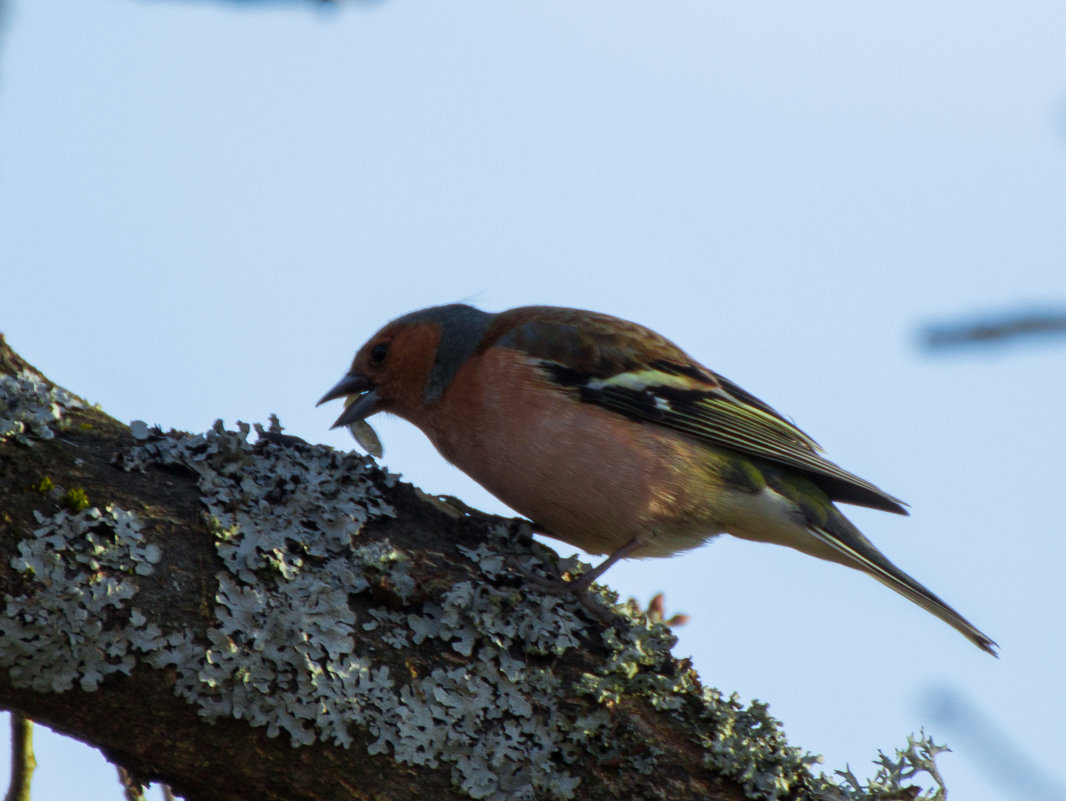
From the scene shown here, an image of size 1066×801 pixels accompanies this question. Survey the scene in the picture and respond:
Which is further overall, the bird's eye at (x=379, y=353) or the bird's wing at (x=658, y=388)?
the bird's eye at (x=379, y=353)

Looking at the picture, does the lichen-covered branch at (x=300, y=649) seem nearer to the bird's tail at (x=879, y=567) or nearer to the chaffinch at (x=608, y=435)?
the chaffinch at (x=608, y=435)

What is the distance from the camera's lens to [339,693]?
2.88 m

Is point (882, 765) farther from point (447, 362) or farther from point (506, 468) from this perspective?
point (447, 362)

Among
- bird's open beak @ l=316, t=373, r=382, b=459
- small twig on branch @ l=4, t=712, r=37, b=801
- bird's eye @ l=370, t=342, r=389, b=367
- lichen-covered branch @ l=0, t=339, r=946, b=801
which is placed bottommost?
small twig on branch @ l=4, t=712, r=37, b=801

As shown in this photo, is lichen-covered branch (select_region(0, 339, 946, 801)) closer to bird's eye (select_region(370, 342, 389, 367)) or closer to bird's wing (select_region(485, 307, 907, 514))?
bird's wing (select_region(485, 307, 907, 514))

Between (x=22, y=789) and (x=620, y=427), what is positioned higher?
(x=620, y=427)

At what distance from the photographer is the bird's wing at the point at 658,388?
16.2 ft

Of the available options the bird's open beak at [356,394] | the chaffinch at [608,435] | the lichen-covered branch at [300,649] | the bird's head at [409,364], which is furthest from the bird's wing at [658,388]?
the lichen-covered branch at [300,649]

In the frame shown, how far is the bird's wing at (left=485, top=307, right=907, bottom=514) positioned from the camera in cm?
495

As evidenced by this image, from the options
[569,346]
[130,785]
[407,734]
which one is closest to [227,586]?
[407,734]

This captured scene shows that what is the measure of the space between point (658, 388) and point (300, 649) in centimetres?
263

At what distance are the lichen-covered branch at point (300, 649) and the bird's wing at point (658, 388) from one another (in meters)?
1.60

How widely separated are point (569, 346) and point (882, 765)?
2.54 m

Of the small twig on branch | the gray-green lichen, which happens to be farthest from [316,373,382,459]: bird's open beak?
the small twig on branch
